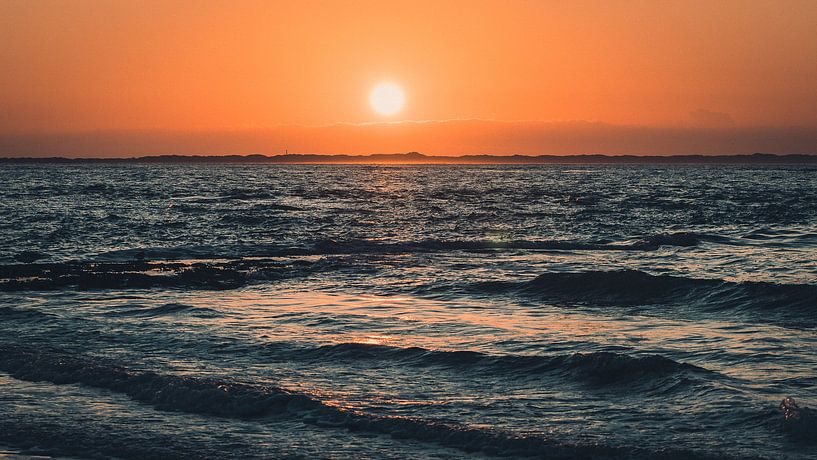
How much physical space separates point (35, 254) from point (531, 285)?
16.2 metres

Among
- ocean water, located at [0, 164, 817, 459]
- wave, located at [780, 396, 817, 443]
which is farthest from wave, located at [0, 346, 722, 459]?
wave, located at [780, 396, 817, 443]

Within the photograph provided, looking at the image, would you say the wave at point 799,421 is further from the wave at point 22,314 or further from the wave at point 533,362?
the wave at point 22,314

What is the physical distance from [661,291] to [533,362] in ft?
27.4

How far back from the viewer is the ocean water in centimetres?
911

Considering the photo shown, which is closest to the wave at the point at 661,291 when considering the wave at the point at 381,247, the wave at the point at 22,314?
the wave at the point at 381,247

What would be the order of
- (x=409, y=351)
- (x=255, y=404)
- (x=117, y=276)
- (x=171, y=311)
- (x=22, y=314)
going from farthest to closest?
(x=117, y=276)
(x=171, y=311)
(x=22, y=314)
(x=409, y=351)
(x=255, y=404)

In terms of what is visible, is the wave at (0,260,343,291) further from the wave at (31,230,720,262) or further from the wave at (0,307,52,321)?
the wave at (0,307,52,321)

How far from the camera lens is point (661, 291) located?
63.9 feet

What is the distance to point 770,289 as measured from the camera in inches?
727

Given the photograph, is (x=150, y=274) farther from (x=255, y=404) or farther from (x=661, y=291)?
(x=255, y=404)

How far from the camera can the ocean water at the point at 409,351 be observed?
9109 mm

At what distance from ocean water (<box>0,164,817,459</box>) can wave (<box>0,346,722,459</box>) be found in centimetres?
3

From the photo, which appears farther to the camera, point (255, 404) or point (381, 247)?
point (381, 247)

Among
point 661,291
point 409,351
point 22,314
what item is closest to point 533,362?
point 409,351
